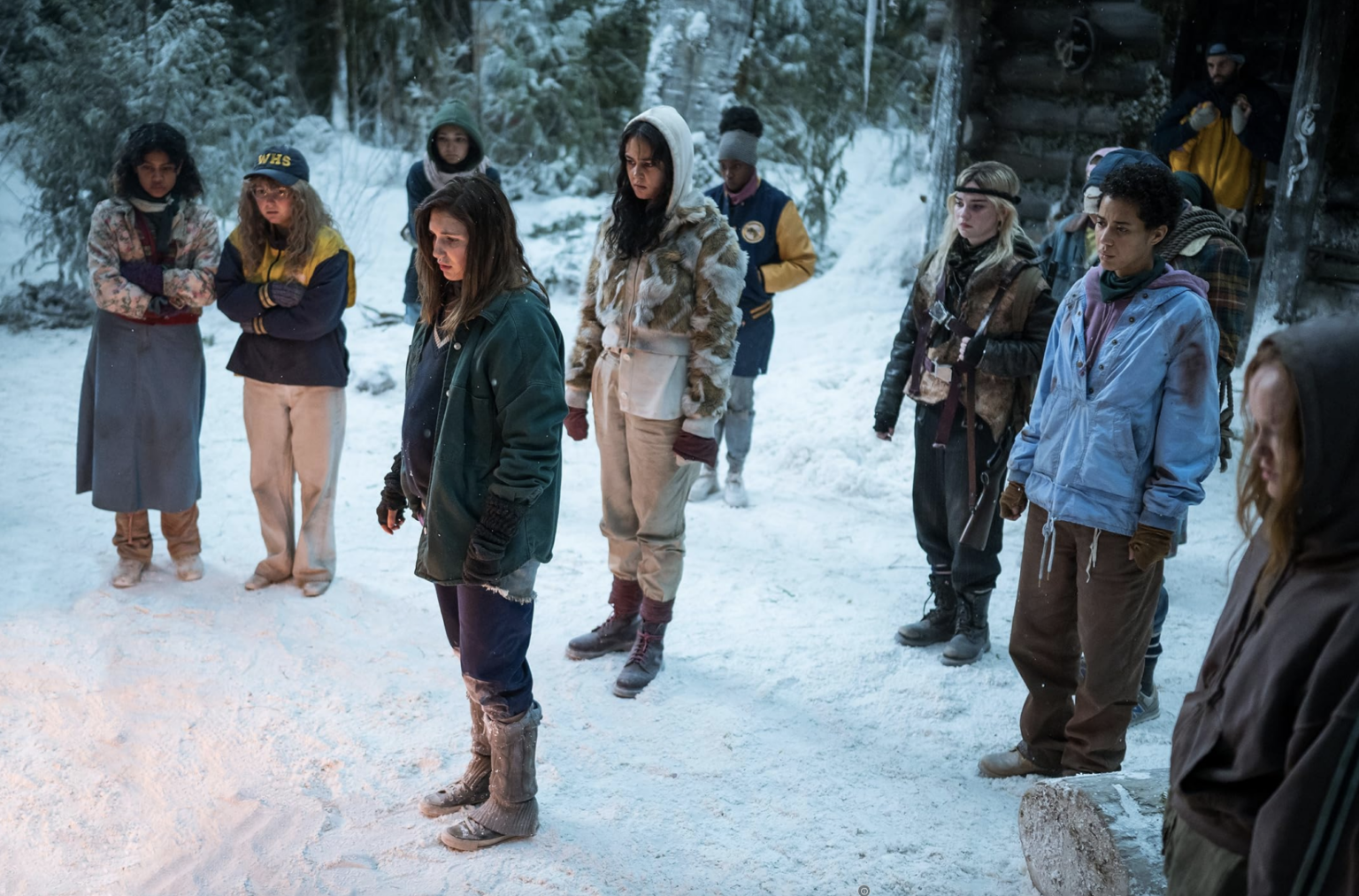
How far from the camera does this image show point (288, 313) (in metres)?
4.57

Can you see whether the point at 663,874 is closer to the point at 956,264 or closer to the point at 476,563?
the point at 476,563

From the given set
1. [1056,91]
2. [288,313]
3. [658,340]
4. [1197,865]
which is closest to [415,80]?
[1056,91]

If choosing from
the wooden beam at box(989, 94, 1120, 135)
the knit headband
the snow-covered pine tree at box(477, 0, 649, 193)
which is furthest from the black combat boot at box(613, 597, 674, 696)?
the snow-covered pine tree at box(477, 0, 649, 193)

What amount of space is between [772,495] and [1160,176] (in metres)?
3.74

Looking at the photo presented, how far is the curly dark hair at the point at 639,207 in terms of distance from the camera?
12.9ft

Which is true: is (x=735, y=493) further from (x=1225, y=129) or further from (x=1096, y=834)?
(x=1225, y=129)

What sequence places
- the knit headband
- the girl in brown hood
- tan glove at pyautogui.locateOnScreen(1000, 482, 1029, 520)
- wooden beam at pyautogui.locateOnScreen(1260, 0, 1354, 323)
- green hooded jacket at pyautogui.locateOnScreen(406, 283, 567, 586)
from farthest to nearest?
wooden beam at pyautogui.locateOnScreen(1260, 0, 1354, 323)
the knit headband
tan glove at pyautogui.locateOnScreen(1000, 482, 1029, 520)
green hooded jacket at pyautogui.locateOnScreen(406, 283, 567, 586)
the girl in brown hood

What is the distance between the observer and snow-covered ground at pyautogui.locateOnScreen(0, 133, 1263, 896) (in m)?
3.22

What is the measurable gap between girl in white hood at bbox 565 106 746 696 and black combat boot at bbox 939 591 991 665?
3.96 feet

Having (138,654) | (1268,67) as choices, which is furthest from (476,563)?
(1268,67)

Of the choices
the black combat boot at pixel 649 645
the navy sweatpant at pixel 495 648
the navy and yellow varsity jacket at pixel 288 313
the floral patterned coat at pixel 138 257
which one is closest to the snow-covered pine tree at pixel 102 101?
the floral patterned coat at pixel 138 257

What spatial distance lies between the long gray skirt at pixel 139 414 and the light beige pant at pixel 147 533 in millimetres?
105

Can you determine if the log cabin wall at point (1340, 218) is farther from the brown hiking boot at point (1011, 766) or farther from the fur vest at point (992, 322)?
the brown hiking boot at point (1011, 766)

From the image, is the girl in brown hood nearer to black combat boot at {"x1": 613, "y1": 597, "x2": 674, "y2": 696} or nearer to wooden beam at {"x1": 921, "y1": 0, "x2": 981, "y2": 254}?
black combat boot at {"x1": 613, "y1": 597, "x2": 674, "y2": 696}
